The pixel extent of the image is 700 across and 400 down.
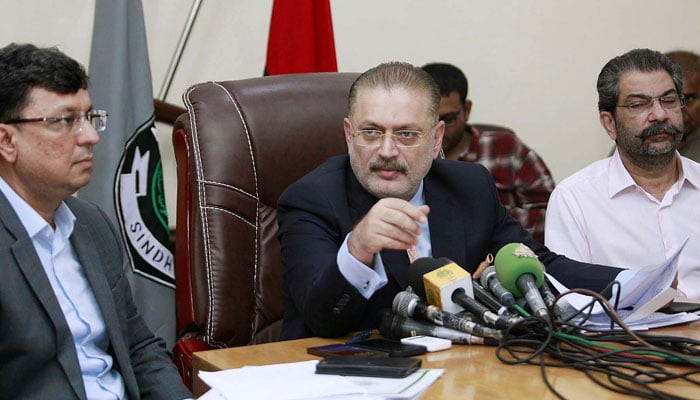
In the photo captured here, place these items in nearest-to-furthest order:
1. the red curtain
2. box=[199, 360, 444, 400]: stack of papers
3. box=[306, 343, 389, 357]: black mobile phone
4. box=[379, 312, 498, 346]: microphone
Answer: box=[199, 360, 444, 400]: stack of papers, box=[306, 343, 389, 357]: black mobile phone, box=[379, 312, 498, 346]: microphone, the red curtain

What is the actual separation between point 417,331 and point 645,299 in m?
0.53

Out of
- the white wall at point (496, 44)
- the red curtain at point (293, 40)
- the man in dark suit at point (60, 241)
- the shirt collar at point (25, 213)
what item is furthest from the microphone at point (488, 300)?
the white wall at point (496, 44)

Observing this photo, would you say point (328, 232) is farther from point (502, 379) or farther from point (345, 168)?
point (502, 379)

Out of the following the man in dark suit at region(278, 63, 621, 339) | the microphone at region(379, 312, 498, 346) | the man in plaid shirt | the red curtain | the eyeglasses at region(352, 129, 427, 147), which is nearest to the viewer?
the microphone at region(379, 312, 498, 346)

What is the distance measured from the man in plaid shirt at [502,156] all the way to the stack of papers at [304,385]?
253 centimetres

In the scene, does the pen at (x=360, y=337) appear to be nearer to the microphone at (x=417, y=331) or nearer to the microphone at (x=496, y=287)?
the microphone at (x=417, y=331)

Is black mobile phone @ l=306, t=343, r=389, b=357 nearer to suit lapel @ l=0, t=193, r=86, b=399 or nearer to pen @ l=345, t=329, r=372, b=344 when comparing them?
pen @ l=345, t=329, r=372, b=344

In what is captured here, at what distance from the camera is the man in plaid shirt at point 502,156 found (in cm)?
387

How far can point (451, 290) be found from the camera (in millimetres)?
1665

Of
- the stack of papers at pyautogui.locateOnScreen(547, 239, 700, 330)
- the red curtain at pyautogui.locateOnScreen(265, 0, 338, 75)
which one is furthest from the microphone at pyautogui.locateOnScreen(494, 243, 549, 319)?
the red curtain at pyautogui.locateOnScreen(265, 0, 338, 75)

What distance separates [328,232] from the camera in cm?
205

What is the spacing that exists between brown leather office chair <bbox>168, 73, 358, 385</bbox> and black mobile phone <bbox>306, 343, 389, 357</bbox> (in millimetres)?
569

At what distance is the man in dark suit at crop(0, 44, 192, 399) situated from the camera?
170 cm

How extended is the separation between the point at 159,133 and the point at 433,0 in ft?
4.79
